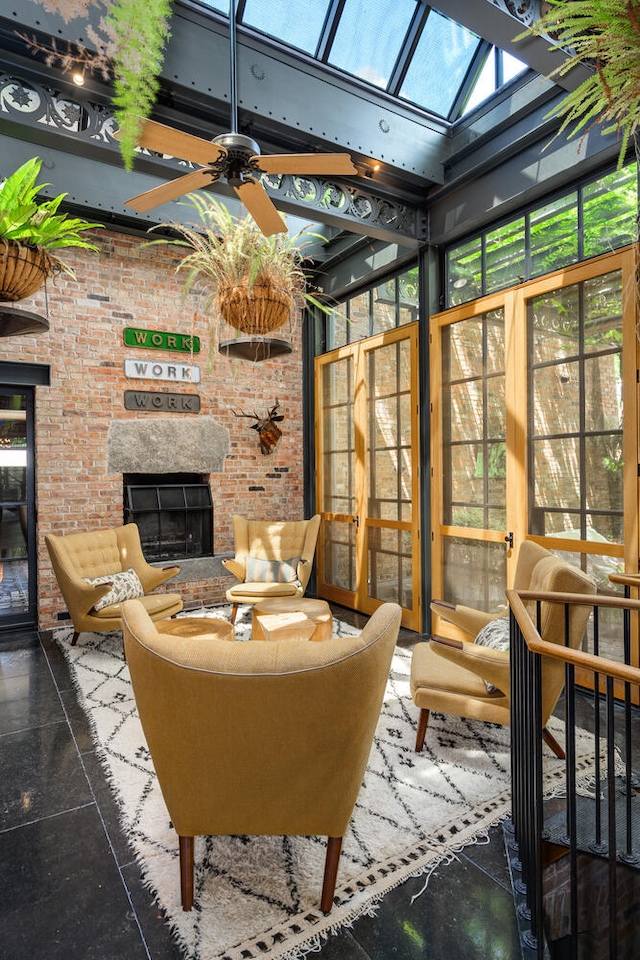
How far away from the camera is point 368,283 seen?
495 centimetres

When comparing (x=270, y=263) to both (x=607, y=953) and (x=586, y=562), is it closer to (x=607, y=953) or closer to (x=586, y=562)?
(x=586, y=562)

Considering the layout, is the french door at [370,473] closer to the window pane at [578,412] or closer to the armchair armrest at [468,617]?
the window pane at [578,412]

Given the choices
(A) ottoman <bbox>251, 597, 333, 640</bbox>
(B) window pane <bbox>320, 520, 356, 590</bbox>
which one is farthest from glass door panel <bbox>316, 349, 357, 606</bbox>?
(A) ottoman <bbox>251, 597, 333, 640</bbox>

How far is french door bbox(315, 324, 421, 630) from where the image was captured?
4.41m

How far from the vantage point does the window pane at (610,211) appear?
286 centimetres

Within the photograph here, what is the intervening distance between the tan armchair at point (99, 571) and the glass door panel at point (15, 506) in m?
0.61

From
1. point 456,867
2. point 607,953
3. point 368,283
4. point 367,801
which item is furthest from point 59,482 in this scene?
point 607,953

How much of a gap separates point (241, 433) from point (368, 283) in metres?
1.94

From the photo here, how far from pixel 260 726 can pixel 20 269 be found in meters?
2.30

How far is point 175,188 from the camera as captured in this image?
7.63 ft

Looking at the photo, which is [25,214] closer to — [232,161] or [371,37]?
[232,161]

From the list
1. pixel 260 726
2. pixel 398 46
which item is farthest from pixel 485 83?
pixel 260 726

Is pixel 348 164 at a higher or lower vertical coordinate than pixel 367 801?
higher

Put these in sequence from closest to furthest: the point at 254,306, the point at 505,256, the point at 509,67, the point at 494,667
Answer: the point at 494,667 < the point at 254,306 < the point at 509,67 < the point at 505,256
